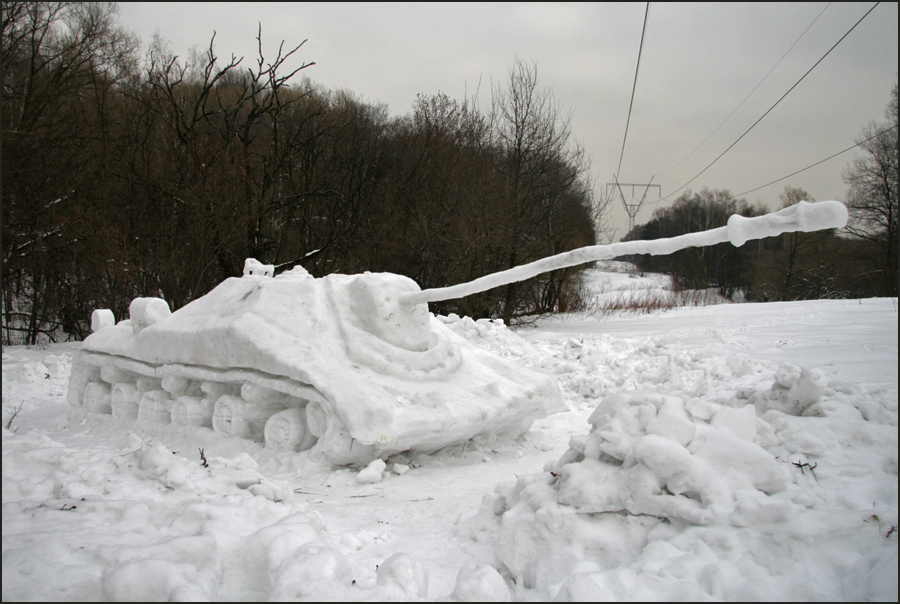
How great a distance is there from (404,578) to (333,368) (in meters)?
1.79

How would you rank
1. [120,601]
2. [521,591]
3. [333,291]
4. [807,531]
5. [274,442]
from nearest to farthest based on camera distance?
[120,601]
[807,531]
[521,591]
[274,442]
[333,291]

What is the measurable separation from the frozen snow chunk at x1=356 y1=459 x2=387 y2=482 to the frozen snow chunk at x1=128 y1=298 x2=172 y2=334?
257 centimetres

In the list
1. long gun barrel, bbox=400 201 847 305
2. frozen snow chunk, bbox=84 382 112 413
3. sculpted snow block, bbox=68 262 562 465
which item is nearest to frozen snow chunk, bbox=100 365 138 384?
frozen snow chunk, bbox=84 382 112 413

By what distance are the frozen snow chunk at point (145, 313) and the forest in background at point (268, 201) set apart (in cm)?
463

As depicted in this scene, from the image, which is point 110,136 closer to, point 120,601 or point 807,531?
point 120,601

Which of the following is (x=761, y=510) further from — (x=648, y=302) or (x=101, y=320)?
(x=648, y=302)

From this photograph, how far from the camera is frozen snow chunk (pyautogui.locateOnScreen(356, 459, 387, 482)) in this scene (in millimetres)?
3129

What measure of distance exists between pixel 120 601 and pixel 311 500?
1.42 meters

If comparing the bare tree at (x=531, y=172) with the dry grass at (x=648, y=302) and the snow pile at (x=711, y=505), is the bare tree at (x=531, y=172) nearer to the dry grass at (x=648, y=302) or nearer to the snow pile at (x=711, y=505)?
the dry grass at (x=648, y=302)

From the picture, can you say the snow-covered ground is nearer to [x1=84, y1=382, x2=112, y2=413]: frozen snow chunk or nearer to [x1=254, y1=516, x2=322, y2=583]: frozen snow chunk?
[x1=254, y1=516, x2=322, y2=583]: frozen snow chunk

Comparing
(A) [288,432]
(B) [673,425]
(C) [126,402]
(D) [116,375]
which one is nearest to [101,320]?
(D) [116,375]

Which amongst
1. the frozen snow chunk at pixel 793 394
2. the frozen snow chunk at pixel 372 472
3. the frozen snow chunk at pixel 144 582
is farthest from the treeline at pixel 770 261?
the frozen snow chunk at pixel 144 582

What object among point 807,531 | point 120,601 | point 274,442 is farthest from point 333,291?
point 807,531

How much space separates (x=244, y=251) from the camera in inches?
408
